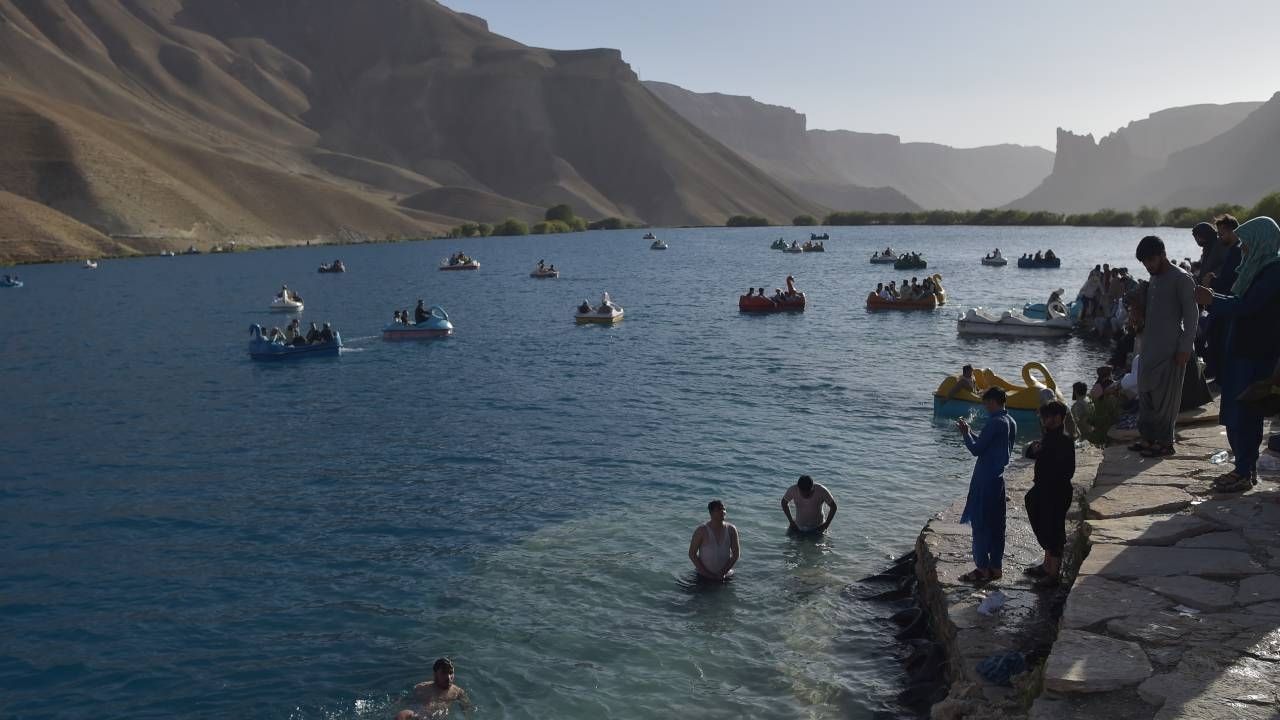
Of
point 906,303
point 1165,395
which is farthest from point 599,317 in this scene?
point 1165,395

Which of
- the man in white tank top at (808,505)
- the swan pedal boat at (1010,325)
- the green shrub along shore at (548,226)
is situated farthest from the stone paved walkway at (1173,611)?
the green shrub along shore at (548,226)

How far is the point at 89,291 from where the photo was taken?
7056 centimetres

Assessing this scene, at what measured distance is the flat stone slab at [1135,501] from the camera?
9.36 m

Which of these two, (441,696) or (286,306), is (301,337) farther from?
(441,696)

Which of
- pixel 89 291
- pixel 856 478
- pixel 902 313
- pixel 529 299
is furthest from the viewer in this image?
pixel 89 291

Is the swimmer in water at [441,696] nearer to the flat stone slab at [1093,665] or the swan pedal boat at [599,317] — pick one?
the flat stone slab at [1093,665]

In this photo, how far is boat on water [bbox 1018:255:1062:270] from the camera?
71.8 meters

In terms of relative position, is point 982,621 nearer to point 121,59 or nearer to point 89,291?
point 89,291

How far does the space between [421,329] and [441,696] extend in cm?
3167

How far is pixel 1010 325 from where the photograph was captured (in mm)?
35844

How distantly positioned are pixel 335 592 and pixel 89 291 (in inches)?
2732

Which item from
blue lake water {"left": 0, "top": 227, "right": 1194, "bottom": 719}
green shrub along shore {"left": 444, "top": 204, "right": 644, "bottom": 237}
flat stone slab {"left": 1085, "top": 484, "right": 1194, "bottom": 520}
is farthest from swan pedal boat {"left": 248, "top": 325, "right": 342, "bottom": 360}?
green shrub along shore {"left": 444, "top": 204, "right": 644, "bottom": 237}

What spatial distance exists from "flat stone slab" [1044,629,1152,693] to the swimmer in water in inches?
229

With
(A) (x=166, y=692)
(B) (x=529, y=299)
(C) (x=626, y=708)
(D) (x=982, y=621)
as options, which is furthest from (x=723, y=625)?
(B) (x=529, y=299)
